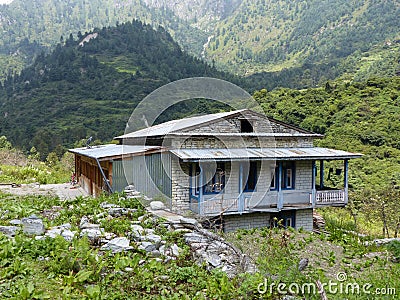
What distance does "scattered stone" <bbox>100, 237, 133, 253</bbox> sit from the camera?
23.6ft

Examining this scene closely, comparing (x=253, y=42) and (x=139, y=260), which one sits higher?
(x=253, y=42)

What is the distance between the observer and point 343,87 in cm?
4116

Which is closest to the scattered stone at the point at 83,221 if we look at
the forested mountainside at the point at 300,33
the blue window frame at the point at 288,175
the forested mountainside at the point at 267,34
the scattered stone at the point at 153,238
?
the scattered stone at the point at 153,238

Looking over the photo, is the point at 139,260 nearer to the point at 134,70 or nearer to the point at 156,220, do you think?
the point at 156,220

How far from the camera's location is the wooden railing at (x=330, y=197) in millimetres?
14336

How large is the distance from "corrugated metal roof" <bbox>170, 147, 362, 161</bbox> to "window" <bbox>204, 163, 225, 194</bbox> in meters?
0.67

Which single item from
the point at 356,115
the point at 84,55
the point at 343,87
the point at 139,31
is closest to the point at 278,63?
the point at 139,31

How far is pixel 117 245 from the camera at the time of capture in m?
7.29

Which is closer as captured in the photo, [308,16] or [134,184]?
[134,184]

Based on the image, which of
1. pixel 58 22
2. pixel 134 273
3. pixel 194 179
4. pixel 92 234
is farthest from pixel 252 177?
pixel 58 22

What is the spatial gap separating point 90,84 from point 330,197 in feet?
229

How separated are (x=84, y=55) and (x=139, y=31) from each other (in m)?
23.6

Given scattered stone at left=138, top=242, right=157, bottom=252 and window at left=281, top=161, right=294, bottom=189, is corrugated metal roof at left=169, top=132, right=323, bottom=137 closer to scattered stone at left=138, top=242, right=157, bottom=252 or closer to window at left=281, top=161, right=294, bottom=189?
window at left=281, top=161, right=294, bottom=189

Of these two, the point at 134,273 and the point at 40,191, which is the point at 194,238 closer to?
the point at 134,273
